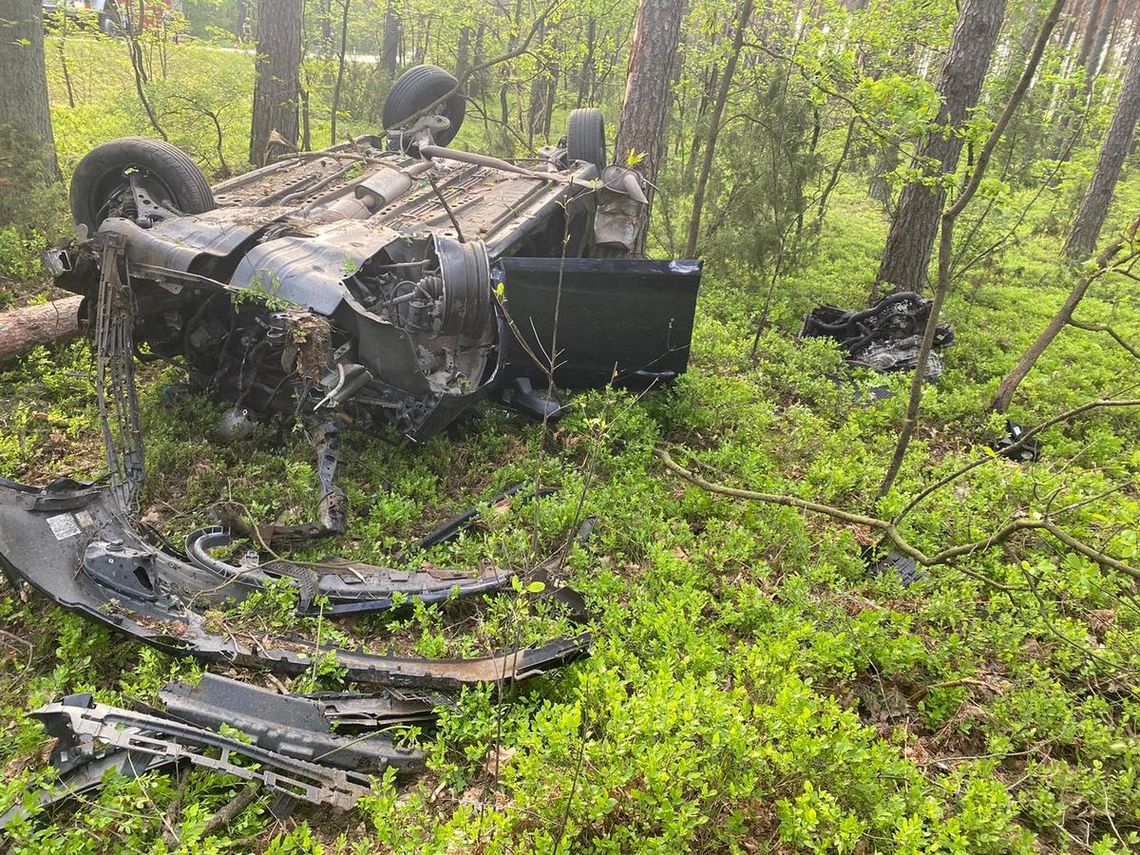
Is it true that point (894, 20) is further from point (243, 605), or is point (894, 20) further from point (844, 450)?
point (243, 605)

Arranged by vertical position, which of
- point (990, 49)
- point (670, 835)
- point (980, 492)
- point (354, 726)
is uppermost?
point (990, 49)

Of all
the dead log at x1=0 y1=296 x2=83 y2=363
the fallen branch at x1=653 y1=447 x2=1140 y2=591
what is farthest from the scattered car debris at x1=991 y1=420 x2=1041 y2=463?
the dead log at x1=0 y1=296 x2=83 y2=363

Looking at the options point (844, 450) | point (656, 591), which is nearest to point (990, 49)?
point (844, 450)

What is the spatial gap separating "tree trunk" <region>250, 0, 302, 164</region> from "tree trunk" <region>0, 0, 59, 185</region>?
8.44 ft

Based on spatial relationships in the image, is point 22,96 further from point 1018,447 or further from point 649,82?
point 1018,447

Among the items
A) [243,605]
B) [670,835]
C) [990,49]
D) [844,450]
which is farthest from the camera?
Answer: [990,49]

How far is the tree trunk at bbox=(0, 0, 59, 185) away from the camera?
6754mm

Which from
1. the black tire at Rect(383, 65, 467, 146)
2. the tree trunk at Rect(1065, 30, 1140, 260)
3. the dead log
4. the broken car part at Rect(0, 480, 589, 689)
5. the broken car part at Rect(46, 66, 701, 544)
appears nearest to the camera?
the broken car part at Rect(0, 480, 589, 689)

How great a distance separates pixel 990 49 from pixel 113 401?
28.3 ft

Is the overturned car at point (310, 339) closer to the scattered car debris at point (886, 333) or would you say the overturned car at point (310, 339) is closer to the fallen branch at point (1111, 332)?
the fallen branch at point (1111, 332)

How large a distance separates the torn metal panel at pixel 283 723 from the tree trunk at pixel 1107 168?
11.6 metres

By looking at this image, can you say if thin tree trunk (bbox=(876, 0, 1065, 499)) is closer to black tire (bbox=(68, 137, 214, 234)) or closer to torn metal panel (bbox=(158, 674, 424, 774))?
torn metal panel (bbox=(158, 674, 424, 774))

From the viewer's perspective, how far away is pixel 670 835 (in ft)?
7.41

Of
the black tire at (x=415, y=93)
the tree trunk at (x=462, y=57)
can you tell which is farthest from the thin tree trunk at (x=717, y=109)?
the tree trunk at (x=462, y=57)
